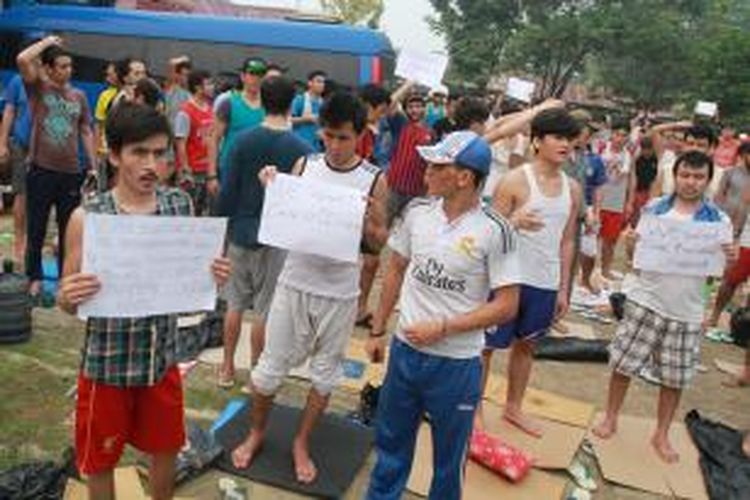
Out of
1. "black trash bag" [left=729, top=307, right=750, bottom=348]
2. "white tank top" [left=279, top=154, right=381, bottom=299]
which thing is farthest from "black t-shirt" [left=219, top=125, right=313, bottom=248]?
"black trash bag" [left=729, top=307, right=750, bottom=348]

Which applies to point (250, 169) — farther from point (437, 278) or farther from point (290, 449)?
point (437, 278)

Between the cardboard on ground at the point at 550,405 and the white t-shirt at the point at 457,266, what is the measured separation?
240cm

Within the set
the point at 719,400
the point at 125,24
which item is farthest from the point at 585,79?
the point at 719,400

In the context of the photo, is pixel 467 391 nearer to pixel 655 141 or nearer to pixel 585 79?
pixel 655 141

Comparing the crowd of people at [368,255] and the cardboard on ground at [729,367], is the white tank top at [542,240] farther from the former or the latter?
the cardboard on ground at [729,367]

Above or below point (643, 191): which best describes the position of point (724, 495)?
below

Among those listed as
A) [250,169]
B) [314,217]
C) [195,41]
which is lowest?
[314,217]

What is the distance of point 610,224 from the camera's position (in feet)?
32.7

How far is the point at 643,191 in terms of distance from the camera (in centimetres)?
1045

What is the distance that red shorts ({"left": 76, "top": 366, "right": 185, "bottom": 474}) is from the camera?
3158 millimetres

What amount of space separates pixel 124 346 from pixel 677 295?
11.0 ft

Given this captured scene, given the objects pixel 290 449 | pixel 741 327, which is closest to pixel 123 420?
pixel 290 449

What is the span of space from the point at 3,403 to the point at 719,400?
5.33 meters

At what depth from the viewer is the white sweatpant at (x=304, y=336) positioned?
424cm
